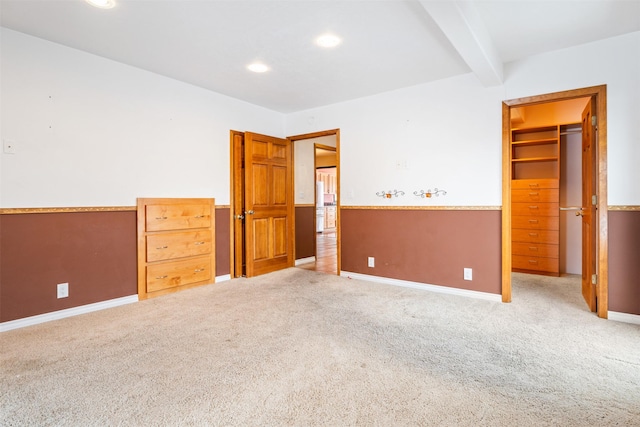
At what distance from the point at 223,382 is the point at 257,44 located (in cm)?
255

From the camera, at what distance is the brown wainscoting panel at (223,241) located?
4.20 m

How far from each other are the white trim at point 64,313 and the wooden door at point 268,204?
1.52 m

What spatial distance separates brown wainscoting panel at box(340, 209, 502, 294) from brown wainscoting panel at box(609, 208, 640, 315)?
855 mm

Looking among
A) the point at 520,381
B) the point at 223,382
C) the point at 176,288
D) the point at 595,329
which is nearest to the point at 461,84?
the point at 595,329

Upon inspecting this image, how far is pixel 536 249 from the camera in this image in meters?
4.49

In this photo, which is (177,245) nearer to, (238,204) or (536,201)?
(238,204)

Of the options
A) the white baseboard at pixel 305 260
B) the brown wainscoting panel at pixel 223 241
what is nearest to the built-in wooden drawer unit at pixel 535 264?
the white baseboard at pixel 305 260

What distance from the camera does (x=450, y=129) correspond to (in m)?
3.60

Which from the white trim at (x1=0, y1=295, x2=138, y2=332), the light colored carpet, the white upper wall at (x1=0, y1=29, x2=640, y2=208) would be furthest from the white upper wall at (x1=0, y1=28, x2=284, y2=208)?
the light colored carpet

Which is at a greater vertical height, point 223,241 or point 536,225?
point 536,225

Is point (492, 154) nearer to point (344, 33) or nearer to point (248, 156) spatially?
point (344, 33)

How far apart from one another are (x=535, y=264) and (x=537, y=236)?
1.26 feet

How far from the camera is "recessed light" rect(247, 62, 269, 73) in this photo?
3260 millimetres

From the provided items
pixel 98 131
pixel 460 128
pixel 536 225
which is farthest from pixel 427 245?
pixel 98 131
